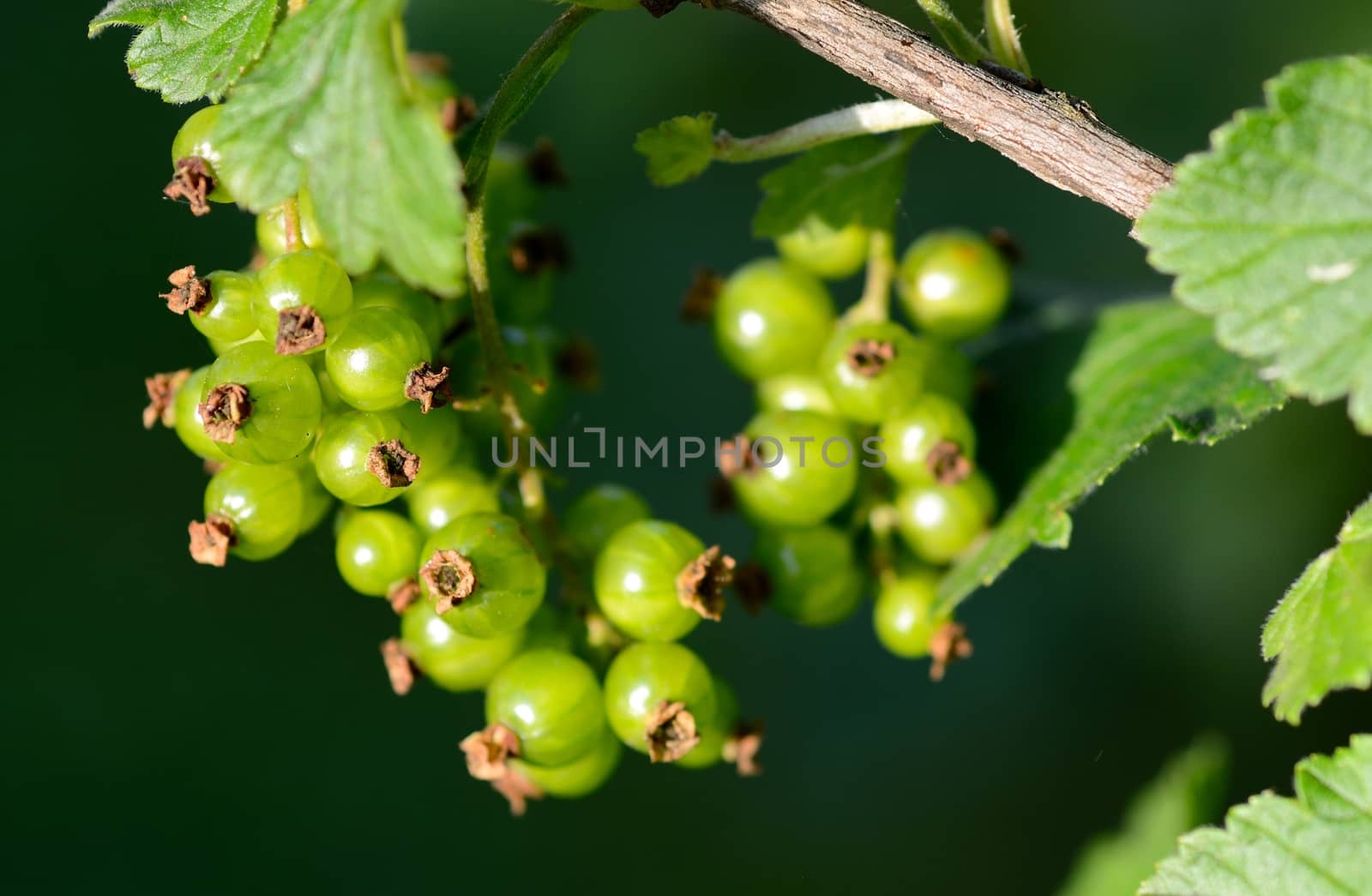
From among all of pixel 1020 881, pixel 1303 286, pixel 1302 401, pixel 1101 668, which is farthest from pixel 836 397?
pixel 1020 881

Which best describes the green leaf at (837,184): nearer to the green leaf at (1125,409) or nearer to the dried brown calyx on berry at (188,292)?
the green leaf at (1125,409)

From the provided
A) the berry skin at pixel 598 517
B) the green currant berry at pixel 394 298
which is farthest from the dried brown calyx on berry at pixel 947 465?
the green currant berry at pixel 394 298

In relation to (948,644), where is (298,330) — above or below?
above

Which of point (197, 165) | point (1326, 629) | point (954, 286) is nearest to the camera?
point (1326, 629)

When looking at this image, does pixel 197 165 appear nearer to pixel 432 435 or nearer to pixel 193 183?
pixel 193 183

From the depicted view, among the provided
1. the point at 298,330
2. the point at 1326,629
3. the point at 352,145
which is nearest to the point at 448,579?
the point at 298,330

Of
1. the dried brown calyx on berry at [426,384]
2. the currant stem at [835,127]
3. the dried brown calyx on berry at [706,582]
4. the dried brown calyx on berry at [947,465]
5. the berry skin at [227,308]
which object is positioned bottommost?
the dried brown calyx on berry at [706,582]

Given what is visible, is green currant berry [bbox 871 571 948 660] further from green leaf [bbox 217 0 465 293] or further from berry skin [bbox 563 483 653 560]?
green leaf [bbox 217 0 465 293]
